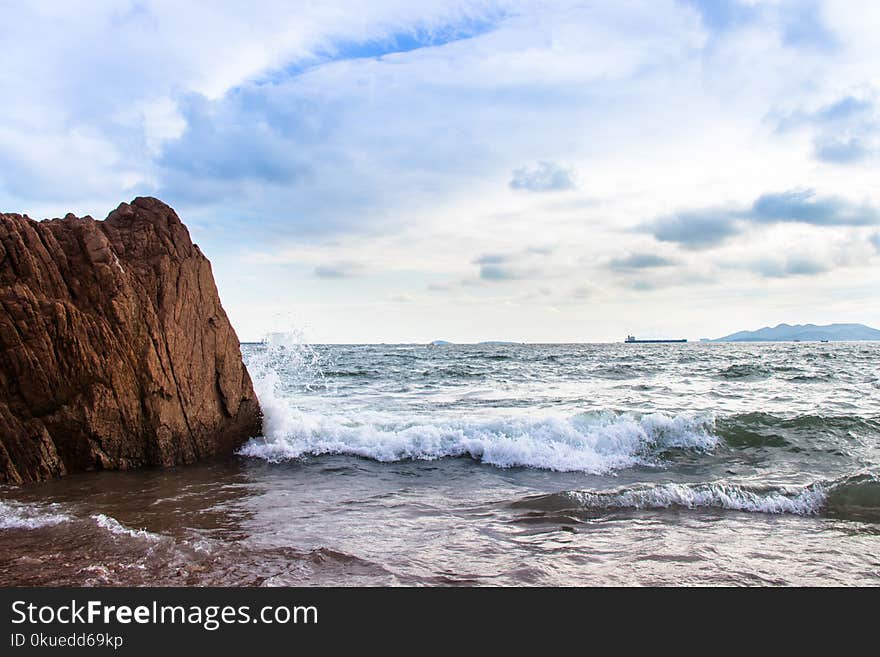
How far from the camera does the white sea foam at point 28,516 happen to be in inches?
263

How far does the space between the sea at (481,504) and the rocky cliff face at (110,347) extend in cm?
57

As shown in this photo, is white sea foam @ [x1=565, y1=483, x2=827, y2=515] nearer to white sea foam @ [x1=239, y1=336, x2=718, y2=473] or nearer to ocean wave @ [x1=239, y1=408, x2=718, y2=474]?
white sea foam @ [x1=239, y1=336, x2=718, y2=473]

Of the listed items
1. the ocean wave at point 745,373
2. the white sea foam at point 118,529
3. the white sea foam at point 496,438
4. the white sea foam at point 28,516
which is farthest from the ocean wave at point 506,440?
the ocean wave at point 745,373

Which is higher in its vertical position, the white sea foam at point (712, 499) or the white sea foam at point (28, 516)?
the white sea foam at point (28, 516)

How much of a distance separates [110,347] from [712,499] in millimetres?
10011

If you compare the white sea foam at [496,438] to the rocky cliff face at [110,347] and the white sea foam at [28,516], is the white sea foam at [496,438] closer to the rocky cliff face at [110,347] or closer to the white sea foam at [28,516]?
the rocky cliff face at [110,347]

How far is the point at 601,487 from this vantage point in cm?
960

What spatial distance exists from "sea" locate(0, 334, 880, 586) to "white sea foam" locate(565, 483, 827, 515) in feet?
0.10

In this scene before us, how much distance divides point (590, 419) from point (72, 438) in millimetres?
10956

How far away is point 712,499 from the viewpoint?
840 cm

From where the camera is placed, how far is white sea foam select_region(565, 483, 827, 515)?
8.17 meters

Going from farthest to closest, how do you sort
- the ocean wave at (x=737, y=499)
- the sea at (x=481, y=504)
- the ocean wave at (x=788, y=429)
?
1. the ocean wave at (x=788, y=429)
2. the ocean wave at (x=737, y=499)
3. the sea at (x=481, y=504)
